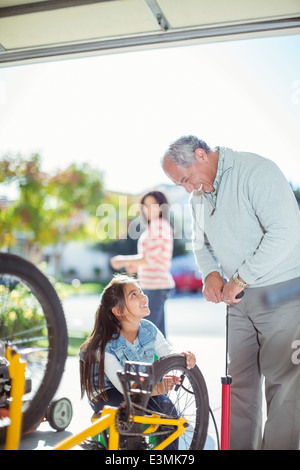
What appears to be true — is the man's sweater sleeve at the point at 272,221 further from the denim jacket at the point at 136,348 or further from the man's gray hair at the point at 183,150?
the denim jacket at the point at 136,348

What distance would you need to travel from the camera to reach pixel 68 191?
1398 centimetres

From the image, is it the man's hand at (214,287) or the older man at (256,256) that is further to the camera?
the man's hand at (214,287)

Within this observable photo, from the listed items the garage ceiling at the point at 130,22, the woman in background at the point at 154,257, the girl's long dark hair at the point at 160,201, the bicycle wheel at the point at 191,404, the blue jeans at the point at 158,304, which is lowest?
the bicycle wheel at the point at 191,404

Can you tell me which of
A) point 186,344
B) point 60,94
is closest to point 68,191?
point 60,94

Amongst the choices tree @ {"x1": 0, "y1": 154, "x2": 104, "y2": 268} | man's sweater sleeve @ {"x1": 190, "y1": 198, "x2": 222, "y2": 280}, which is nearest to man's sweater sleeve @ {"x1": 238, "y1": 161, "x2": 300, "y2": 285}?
man's sweater sleeve @ {"x1": 190, "y1": 198, "x2": 222, "y2": 280}

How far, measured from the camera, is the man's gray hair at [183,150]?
1.81 m

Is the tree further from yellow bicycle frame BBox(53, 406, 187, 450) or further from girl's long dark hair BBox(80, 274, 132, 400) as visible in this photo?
yellow bicycle frame BBox(53, 406, 187, 450)

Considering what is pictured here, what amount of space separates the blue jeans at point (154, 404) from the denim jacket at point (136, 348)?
1.4 inches

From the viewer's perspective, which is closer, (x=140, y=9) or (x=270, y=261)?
(x=270, y=261)

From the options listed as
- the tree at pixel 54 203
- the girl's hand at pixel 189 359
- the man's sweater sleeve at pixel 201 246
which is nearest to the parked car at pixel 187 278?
the tree at pixel 54 203

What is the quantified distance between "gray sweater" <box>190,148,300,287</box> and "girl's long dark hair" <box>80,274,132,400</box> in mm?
361
